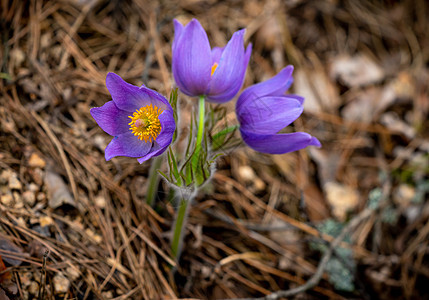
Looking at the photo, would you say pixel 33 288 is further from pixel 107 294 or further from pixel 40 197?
pixel 40 197

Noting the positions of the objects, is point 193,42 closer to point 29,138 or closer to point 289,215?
point 29,138

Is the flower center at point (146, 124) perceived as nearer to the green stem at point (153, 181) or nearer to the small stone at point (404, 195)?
the green stem at point (153, 181)

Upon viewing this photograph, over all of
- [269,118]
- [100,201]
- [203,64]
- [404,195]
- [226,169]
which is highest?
[203,64]

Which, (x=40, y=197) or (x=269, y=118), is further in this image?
(x=40, y=197)

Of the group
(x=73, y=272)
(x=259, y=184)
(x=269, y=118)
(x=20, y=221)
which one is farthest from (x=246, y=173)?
(x=20, y=221)

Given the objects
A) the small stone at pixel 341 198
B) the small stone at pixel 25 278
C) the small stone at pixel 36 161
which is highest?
the small stone at pixel 36 161

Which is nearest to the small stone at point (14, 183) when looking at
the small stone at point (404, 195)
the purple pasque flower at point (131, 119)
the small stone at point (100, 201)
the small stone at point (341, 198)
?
the small stone at point (100, 201)
